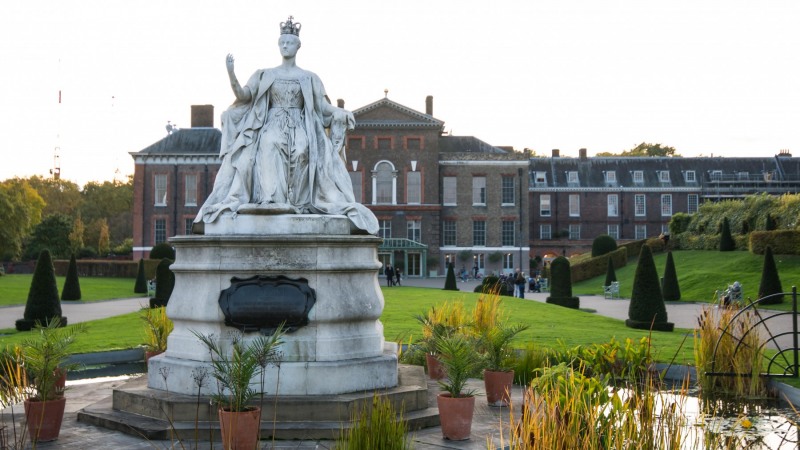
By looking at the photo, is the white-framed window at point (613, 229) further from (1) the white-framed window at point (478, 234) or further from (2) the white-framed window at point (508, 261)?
(1) the white-framed window at point (478, 234)

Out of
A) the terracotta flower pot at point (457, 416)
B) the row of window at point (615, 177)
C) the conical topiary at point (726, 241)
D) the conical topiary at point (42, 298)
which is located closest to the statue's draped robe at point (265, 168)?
the terracotta flower pot at point (457, 416)

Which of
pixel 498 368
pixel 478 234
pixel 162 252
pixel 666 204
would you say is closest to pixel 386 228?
pixel 478 234

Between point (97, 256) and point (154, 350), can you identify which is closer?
point (154, 350)

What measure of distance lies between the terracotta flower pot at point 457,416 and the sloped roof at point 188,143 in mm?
49403

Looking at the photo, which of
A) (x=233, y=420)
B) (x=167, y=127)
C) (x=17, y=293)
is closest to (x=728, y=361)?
(x=233, y=420)

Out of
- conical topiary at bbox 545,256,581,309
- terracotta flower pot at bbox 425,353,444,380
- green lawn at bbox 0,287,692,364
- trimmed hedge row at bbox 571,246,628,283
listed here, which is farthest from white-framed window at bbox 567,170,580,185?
terracotta flower pot at bbox 425,353,444,380

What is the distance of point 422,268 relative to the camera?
52.7 meters

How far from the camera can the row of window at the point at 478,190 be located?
179 ft

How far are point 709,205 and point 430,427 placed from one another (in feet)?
139

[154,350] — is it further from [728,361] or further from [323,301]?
[728,361]

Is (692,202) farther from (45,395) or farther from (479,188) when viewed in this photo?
(45,395)

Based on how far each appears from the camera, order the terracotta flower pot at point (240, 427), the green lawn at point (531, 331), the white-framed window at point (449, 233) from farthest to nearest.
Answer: the white-framed window at point (449, 233) → the green lawn at point (531, 331) → the terracotta flower pot at point (240, 427)

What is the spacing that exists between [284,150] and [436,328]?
274 cm

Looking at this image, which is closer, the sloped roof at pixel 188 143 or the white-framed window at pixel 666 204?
the sloped roof at pixel 188 143
